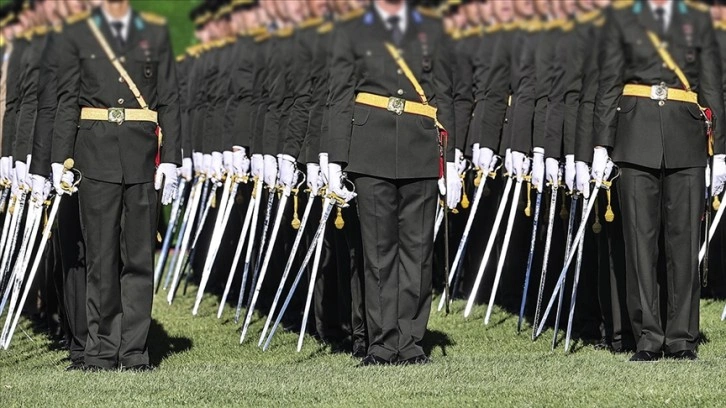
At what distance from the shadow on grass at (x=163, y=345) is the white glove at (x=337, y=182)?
1754 mm

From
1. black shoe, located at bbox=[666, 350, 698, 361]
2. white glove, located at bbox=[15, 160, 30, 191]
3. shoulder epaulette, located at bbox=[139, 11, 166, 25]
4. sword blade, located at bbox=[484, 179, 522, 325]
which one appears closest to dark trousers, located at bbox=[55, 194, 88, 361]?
white glove, located at bbox=[15, 160, 30, 191]

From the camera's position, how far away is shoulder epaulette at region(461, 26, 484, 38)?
13711mm

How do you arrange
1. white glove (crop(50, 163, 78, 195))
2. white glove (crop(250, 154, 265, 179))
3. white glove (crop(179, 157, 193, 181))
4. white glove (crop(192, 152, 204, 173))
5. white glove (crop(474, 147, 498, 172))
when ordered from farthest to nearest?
white glove (crop(179, 157, 193, 181)) < white glove (crop(192, 152, 204, 173)) < white glove (crop(474, 147, 498, 172)) < white glove (crop(250, 154, 265, 179)) < white glove (crop(50, 163, 78, 195))

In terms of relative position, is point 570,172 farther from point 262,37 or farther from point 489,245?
point 262,37

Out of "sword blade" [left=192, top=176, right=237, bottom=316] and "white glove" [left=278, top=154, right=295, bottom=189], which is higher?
"white glove" [left=278, top=154, right=295, bottom=189]

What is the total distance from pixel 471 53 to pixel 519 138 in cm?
133

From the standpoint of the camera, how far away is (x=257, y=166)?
13.2m

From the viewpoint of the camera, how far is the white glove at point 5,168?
1316 centimetres

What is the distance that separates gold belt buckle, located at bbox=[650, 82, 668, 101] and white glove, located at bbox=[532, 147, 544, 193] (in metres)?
1.77

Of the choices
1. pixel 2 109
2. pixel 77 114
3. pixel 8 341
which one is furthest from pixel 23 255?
pixel 2 109

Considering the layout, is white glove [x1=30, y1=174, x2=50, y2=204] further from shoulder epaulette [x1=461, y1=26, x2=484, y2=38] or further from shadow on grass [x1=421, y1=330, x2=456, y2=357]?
shoulder epaulette [x1=461, y1=26, x2=484, y2=38]

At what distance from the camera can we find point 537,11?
12.6 m

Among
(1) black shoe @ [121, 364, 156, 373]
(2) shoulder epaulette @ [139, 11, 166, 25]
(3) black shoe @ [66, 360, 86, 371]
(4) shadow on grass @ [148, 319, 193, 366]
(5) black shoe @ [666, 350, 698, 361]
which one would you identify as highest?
(2) shoulder epaulette @ [139, 11, 166, 25]

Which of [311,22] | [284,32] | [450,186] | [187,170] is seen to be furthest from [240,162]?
[450,186]
